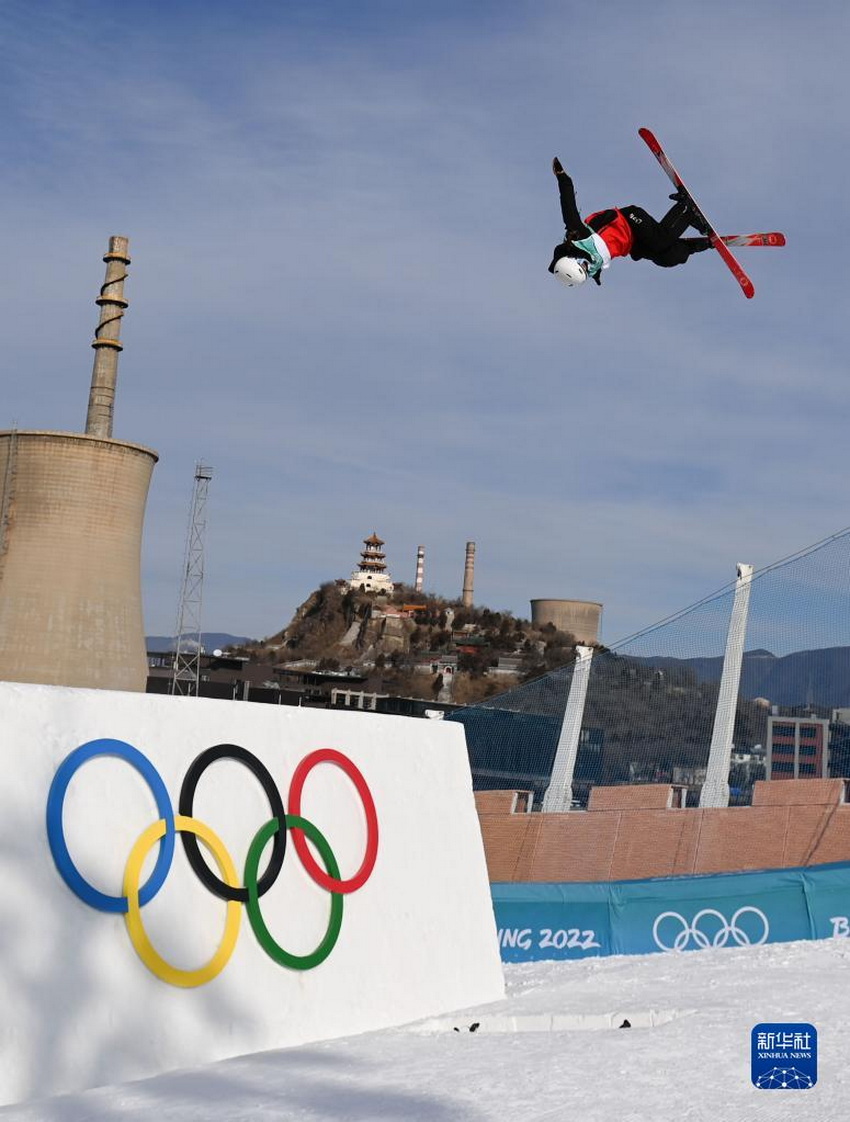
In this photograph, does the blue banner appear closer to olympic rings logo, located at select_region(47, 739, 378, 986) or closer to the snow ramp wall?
the snow ramp wall

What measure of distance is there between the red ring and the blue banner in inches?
153

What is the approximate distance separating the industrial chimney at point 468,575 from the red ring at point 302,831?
130 metres

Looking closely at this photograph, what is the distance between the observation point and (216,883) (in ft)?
22.1

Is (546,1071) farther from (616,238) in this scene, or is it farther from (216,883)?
(616,238)

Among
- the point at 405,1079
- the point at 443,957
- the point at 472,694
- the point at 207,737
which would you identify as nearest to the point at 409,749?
the point at 443,957

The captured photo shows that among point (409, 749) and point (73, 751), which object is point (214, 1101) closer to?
point (73, 751)

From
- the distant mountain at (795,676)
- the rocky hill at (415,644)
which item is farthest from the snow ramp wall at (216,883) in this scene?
the rocky hill at (415,644)

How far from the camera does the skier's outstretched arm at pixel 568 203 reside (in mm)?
8773

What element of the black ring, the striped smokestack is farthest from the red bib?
the striped smokestack

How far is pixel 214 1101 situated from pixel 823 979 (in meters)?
4.61

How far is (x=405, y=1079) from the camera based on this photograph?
19.6ft

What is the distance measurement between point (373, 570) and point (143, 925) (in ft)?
483

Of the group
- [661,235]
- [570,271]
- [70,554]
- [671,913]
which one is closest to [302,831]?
[570,271]

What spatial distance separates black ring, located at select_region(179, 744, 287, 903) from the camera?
670 centimetres
